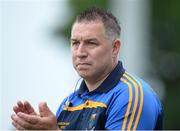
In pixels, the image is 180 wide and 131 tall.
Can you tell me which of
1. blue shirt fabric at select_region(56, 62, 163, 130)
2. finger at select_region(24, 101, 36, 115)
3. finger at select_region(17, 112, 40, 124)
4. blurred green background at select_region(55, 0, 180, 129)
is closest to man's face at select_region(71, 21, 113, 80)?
blue shirt fabric at select_region(56, 62, 163, 130)

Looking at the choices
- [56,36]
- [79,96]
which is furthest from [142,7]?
[79,96]

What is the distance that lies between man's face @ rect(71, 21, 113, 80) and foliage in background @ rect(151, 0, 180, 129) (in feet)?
59.9

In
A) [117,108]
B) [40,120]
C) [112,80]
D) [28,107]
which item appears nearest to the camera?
[40,120]

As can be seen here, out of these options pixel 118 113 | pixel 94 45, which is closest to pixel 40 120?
pixel 118 113

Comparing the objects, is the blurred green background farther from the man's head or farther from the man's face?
the man's face

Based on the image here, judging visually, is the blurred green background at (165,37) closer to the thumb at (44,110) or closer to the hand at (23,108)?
the hand at (23,108)

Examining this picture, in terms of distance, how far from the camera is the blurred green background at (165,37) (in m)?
28.3

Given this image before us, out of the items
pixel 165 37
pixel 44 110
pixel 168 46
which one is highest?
pixel 44 110

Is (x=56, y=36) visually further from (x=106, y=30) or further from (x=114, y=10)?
(x=106, y=30)

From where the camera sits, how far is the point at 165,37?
100 ft

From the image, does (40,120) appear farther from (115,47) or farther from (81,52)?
(115,47)

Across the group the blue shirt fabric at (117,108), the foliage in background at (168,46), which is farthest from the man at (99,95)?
the foliage in background at (168,46)

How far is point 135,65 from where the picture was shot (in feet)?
92.5

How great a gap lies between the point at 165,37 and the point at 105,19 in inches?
856
